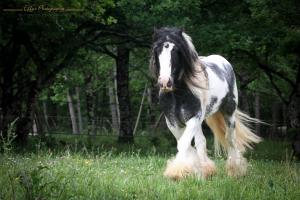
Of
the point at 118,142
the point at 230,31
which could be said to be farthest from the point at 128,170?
the point at 118,142

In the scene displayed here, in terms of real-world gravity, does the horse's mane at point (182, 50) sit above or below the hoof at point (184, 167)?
above

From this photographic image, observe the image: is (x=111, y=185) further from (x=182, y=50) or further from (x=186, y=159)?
(x=182, y=50)

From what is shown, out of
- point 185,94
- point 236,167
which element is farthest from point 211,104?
point 236,167

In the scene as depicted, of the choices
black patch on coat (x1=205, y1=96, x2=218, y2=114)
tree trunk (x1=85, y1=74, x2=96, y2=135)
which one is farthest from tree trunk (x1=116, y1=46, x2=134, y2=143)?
black patch on coat (x1=205, y1=96, x2=218, y2=114)

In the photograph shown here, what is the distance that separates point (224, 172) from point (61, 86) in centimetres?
2136

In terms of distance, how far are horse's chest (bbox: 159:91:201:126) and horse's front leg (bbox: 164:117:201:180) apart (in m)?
0.12

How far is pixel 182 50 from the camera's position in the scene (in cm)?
777

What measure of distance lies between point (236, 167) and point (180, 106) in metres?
1.78

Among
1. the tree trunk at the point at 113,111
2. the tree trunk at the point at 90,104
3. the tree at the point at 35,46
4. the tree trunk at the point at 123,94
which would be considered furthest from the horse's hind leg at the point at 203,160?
the tree trunk at the point at 113,111

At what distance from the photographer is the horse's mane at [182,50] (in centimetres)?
773

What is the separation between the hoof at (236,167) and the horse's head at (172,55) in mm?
1952

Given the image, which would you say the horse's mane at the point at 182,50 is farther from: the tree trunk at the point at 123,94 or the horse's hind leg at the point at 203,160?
the tree trunk at the point at 123,94

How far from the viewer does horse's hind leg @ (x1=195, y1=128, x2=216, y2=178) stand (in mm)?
8203

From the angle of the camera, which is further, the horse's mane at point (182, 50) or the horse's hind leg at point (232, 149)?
the horse's hind leg at point (232, 149)
